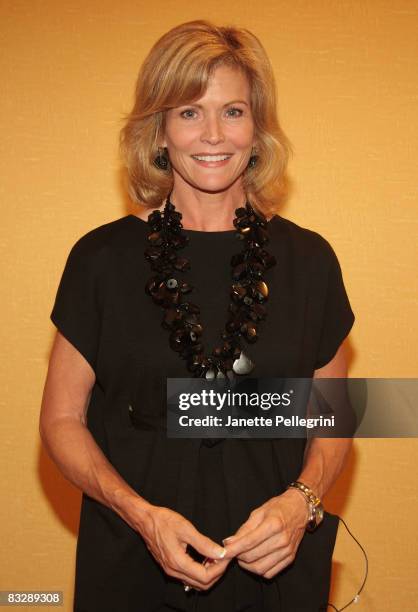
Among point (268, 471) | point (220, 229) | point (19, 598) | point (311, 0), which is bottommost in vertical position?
point (19, 598)

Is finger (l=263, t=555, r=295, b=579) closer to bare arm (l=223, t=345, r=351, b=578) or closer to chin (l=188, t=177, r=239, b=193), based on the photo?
bare arm (l=223, t=345, r=351, b=578)

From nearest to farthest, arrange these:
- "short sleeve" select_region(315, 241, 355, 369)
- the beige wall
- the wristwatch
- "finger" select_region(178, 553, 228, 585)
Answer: "finger" select_region(178, 553, 228, 585)
the wristwatch
"short sleeve" select_region(315, 241, 355, 369)
the beige wall

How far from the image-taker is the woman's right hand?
1515 mm

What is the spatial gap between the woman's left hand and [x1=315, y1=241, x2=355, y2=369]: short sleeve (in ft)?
1.10

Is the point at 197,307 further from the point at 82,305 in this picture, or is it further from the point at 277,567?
the point at 277,567

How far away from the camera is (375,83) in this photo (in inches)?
98.5

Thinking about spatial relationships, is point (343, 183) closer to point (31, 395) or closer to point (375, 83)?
point (375, 83)

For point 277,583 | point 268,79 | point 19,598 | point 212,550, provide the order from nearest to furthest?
1. point 212,550
2. point 277,583
3. point 268,79
4. point 19,598

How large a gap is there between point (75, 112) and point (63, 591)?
4.53 feet

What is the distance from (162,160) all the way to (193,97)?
0.63 ft

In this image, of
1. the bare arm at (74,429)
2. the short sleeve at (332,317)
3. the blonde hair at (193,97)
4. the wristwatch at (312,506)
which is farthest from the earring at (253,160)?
the wristwatch at (312,506)

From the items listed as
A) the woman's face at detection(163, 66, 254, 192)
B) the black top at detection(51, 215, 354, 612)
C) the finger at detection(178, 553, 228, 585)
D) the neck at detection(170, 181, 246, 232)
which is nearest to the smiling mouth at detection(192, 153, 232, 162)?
the woman's face at detection(163, 66, 254, 192)

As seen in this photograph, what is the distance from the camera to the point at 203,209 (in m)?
1.83

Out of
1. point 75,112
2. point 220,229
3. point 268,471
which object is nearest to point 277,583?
point 268,471
